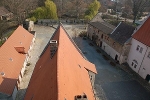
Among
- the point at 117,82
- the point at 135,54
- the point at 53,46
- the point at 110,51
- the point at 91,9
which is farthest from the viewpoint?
the point at 91,9

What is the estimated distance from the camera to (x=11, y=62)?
31219 millimetres

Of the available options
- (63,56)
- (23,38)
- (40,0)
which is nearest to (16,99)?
(63,56)

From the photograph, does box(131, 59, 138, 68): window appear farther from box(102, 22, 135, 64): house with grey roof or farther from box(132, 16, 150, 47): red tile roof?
box(132, 16, 150, 47): red tile roof

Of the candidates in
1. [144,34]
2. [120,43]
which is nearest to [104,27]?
[120,43]

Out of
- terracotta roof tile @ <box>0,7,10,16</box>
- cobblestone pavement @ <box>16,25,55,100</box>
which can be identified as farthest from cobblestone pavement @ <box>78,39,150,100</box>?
terracotta roof tile @ <box>0,7,10,16</box>

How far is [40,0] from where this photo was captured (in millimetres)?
77188

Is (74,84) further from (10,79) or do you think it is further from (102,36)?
(102,36)

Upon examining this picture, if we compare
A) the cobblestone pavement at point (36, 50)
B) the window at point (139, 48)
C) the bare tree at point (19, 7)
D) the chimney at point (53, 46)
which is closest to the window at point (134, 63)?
the window at point (139, 48)

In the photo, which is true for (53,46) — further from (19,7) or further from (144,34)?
(19,7)

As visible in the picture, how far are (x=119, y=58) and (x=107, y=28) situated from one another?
12.4 m

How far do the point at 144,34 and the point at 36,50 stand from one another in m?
29.9

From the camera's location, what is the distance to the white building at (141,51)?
1379 inches

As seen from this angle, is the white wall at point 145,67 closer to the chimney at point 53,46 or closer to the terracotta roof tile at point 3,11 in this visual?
the chimney at point 53,46

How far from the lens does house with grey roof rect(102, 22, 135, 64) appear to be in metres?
40.3
